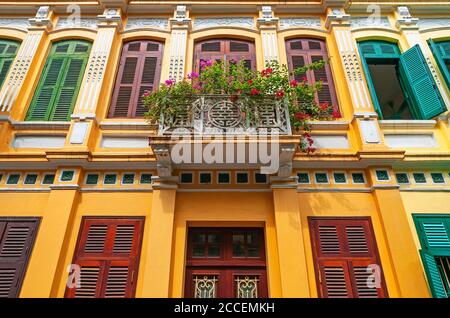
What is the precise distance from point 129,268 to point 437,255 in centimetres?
497

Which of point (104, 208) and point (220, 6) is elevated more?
point (220, 6)

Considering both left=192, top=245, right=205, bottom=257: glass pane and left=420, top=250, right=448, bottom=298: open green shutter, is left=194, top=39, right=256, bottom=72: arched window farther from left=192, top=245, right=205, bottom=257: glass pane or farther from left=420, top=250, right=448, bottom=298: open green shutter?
left=420, top=250, right=448, bottom=298: open green shutter

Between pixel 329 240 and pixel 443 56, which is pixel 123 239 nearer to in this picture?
pixel 329 240

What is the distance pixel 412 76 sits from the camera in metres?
8.14

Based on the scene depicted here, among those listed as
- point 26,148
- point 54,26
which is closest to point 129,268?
point 26,148

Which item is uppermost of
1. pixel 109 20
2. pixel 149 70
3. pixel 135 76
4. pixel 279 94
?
pixel 109 20

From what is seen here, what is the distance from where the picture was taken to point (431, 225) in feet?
20.7

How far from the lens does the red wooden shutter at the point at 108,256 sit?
582cm

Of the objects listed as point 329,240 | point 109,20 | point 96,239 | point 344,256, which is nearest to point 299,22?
point 109,20

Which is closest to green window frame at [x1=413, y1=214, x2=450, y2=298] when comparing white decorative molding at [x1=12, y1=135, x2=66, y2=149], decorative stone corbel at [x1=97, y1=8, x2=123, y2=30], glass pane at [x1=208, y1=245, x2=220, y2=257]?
glass pane at [x1=208, y1=245, x2=220, y2=257]

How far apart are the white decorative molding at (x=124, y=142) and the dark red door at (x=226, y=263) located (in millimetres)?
2016

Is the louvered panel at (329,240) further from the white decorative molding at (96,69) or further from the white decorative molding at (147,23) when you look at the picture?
the white decorative molding at (147,23)

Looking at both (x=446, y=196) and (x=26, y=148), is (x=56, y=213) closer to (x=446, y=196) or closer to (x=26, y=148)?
(x=26, y=148)

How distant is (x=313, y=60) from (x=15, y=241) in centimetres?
721
